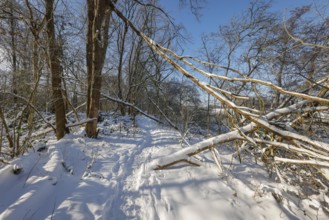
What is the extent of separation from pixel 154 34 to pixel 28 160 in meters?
14.6

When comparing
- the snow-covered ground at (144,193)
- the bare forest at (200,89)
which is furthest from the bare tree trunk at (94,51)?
the snow-covered ground at (144,193)

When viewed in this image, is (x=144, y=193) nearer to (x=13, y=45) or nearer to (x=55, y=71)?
(x=55, y=71)

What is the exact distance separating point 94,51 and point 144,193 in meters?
4.24

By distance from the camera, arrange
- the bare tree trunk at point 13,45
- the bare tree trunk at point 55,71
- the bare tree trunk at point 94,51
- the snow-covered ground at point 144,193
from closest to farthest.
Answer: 1. the snow-covered ground at point 144,193
2. the bare tree trunk at point 13,45
3. the bare tree trunk at point 55,71
4. the bare tree trunk at point 94,51

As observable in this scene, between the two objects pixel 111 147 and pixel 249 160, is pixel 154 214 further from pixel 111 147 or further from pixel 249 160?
pixel 111 147

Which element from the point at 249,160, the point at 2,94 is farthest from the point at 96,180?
the point at 249,160

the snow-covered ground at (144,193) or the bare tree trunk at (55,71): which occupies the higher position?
the bare tree trunk at (55,71)

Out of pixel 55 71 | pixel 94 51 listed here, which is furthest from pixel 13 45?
pixel 94 51

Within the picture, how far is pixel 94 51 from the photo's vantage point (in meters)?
4.79

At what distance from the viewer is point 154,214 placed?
195 centimetres

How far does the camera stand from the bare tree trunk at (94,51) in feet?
14.9

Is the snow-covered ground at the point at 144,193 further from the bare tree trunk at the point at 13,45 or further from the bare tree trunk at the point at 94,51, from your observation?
the bare tree trunk at the point at 94,51

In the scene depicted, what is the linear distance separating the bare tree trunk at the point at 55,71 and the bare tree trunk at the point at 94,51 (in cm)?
75

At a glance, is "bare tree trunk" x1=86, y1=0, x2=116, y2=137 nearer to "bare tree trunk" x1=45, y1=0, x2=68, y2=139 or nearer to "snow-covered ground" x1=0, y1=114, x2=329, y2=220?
"bare tree trunk" x1=45, y1=0, x2=68, y2=139
